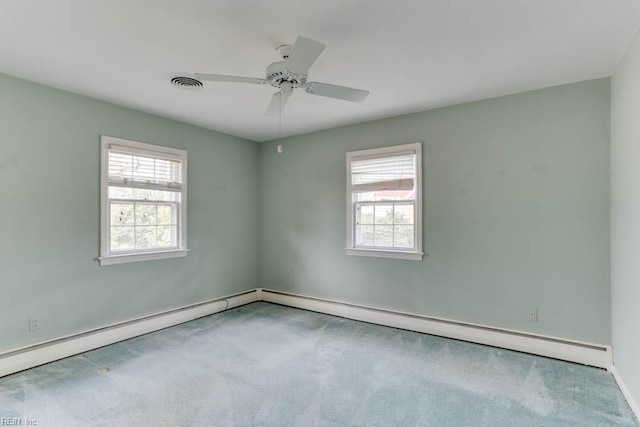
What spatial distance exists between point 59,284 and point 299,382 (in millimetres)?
2503

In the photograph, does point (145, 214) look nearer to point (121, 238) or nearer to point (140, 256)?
point (121, 238)

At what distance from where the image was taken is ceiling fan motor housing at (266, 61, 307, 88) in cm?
230

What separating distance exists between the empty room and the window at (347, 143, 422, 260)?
3 cm

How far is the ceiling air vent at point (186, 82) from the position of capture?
2.99m

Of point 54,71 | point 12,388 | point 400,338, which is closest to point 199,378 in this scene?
point 12,388

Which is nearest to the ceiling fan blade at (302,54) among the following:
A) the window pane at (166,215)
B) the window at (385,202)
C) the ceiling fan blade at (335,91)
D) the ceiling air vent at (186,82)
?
the ceiling fan blade at (335,91)

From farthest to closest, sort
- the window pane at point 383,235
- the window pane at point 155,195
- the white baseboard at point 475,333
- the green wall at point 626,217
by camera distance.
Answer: the window pane at point 383,235 < the window pane at point 155,195 < the white baseboard at point 475,333 < the green wall at point 626,217

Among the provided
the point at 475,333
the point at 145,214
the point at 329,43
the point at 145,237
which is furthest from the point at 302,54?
the point at 475,333

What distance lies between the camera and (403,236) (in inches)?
162

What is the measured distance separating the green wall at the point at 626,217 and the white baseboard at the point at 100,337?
434cm

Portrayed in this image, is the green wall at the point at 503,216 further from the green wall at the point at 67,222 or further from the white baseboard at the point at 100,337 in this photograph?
the green wall at the point at 67,222

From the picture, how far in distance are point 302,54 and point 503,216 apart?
2637mm

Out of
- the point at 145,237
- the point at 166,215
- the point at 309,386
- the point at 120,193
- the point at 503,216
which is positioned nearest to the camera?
the point at 309,386

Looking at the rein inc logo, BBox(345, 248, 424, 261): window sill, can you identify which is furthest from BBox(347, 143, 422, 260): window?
the rein inc logo
